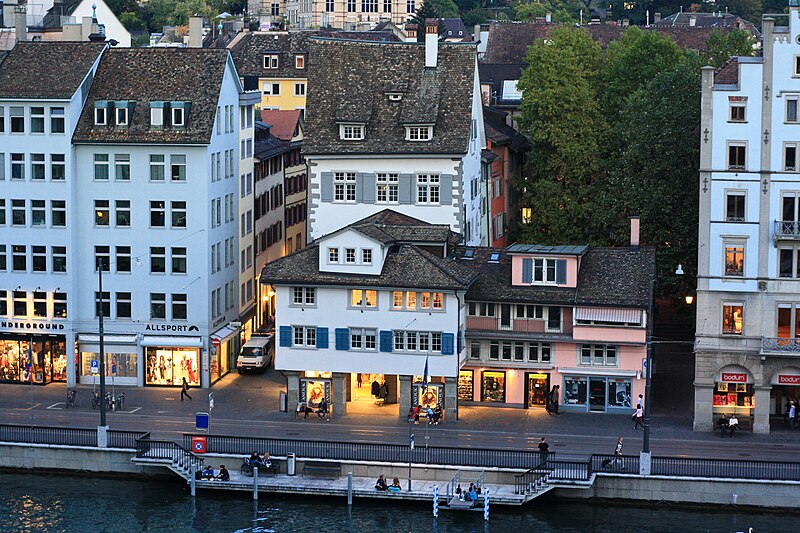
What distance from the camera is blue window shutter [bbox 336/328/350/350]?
320 feet

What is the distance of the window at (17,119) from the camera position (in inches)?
4146

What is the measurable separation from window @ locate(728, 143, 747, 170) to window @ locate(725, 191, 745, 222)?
4.38 feet

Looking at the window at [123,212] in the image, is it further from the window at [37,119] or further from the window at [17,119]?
the window at [17,119]

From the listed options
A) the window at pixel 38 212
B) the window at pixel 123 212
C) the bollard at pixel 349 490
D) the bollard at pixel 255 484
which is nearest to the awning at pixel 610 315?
the bollard at pixel 349 490

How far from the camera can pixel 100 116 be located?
105 meters

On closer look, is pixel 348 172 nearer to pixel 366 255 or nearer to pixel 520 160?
pixel 366 255

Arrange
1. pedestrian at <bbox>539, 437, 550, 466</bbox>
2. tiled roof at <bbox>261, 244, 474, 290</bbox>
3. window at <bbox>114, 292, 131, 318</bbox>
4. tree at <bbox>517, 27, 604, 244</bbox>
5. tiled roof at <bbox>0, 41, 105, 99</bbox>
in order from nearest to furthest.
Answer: pedestrian at <bbox>539, 437, 550, 466</bbox>, tiled roof at <bbox>261, 244, 474, 290</bbox>, tiled roof at <bbox>0, 41, 105, 99</bbox>, window at <bbox>114, 292, 131, 318</bbox>, tree at <bbox>517, 27, 604, 244</bbox>

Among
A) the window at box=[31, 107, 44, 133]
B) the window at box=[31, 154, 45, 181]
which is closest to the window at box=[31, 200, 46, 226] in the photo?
the window at box=[31, 154, 45, 181]

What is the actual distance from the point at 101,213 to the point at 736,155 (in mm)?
36531

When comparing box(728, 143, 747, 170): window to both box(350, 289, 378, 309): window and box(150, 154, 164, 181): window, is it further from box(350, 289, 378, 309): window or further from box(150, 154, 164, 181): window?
box(150, 154, 164, 181): window

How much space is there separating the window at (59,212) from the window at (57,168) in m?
1.38

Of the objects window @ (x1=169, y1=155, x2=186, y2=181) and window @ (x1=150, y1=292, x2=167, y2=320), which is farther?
window @ (x1=150, y1=292, x2=167, y2=320)

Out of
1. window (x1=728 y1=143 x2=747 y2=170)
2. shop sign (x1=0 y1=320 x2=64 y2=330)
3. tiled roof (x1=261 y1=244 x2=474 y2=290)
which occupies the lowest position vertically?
shop sign (x1=0 y1=320 x2=64 y2=330)

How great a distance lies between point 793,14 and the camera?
9281 centimetres
